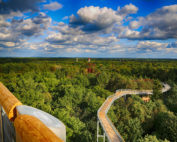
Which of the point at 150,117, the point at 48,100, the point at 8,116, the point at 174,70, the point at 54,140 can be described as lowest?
the point at 150,117

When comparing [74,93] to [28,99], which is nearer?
[28,99]

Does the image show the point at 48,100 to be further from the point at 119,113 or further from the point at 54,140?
the point at 54,140

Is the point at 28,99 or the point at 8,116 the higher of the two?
the point at 8,116

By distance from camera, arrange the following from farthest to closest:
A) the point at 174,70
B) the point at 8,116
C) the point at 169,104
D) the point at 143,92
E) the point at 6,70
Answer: the point at 174,70, the point at 6,70, the point at 143,92, the point at 169,104, the point at 8,116

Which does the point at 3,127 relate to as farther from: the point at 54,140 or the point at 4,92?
the point at 54,140

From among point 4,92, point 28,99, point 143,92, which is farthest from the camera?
point 143,92

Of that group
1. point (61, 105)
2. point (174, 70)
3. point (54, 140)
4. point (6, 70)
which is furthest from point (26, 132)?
point (174, 70)
